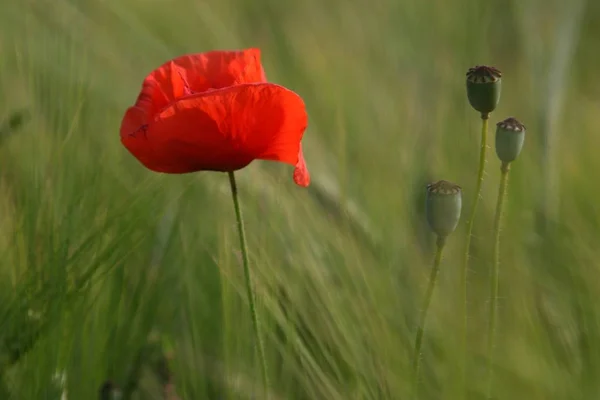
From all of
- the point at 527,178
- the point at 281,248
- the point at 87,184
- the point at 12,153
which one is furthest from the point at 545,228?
the point at 12,153

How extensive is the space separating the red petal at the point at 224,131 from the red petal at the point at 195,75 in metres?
0.02

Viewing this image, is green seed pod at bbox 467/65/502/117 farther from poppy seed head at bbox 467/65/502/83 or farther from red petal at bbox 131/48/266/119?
red petal at bbox 131/48/266/119

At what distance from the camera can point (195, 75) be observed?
1.60 feet

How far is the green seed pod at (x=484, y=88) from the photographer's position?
429 millimetres

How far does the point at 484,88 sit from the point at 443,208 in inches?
2.4

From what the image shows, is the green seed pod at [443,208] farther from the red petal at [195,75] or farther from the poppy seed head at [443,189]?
the red petal at [195,75]

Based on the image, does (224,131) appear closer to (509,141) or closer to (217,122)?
(217,122)

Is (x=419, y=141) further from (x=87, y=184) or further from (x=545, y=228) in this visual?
(x=87, y=184)

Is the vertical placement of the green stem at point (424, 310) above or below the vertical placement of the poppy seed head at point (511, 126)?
below

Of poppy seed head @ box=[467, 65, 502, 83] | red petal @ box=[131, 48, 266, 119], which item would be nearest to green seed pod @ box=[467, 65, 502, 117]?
poppy seed head @ box=[467, 65, 502, 83]

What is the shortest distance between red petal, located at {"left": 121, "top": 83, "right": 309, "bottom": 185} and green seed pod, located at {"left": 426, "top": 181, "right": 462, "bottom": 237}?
2.7 inches

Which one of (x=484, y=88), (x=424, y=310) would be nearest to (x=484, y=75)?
(x=484, y=88)

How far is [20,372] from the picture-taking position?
46 centimetres

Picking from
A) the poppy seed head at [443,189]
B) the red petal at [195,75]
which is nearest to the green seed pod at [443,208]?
the poppy seed head at [443,189]
